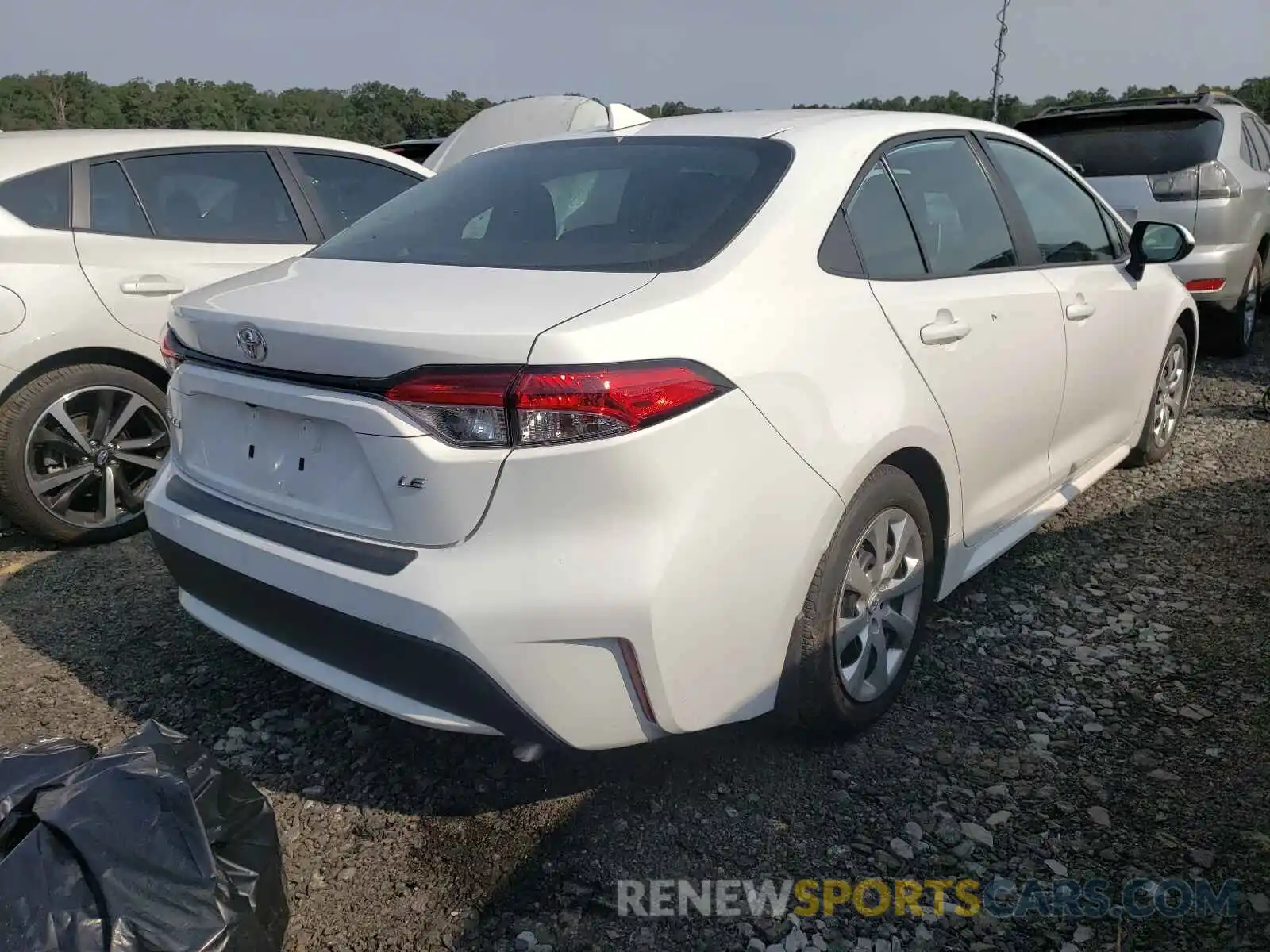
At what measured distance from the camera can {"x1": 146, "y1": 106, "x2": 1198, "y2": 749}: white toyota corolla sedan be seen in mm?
1870

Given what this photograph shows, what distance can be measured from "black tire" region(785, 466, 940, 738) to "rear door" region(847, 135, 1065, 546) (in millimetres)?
294

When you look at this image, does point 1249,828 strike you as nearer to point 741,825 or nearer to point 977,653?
point 977,653

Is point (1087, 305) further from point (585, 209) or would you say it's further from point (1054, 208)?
point (585, 209)

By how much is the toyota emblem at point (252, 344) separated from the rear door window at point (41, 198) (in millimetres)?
2365

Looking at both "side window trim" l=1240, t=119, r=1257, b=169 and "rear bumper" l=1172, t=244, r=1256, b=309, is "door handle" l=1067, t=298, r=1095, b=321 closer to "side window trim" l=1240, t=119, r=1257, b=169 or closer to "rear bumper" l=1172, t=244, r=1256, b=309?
"rear bumper" l=1172, t=244, r=1256, b=309

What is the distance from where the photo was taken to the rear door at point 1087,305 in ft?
11.1

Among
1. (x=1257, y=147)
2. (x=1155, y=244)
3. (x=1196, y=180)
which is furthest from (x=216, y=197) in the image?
(x=1257, y=147)

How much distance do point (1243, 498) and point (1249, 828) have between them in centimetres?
247

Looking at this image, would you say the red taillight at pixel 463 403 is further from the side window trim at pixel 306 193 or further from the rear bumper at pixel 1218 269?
the rear bumper at pixel 1218 269

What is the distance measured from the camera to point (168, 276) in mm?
4156

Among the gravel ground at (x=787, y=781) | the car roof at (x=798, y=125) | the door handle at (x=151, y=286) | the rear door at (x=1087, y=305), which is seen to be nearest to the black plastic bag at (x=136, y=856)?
the gravel ground at (x=787, y=781)

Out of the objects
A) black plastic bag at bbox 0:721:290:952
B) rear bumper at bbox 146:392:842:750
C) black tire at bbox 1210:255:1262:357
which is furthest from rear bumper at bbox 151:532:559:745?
black tire at bbox 1210:255:1262:357

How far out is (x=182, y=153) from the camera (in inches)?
178

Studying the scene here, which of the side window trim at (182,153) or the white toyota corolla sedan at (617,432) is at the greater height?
the side window trim at (182,153)
